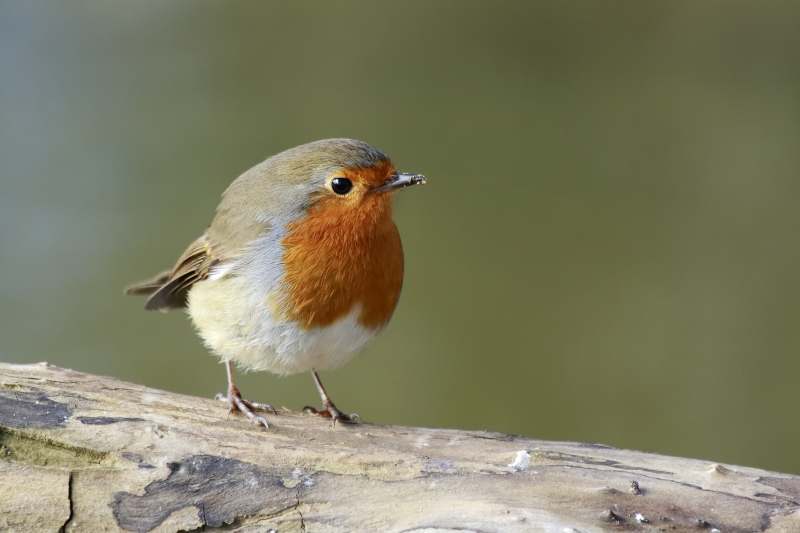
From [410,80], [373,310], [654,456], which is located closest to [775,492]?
[654,456]

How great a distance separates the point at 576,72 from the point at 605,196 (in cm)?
142

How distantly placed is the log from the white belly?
45 centimetres

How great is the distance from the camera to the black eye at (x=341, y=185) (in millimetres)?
3537

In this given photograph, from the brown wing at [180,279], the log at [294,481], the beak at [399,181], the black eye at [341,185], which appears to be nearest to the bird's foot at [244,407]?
the log at [294,481]

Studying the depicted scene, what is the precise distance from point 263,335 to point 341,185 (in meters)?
0.82

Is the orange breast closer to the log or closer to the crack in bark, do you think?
the log

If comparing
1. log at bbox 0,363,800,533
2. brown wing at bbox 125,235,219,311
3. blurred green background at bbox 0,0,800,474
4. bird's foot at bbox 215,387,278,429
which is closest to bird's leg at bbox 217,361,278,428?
bird's foot at bbox 215,387,278,429

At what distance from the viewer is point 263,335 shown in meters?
3.40

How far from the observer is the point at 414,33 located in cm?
773

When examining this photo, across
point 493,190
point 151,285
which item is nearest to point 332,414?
point 151,285

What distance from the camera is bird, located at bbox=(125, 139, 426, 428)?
11.1ft

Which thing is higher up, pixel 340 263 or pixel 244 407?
pixel 340 263

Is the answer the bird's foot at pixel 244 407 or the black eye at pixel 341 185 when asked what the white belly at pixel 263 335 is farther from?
the black eye at pixel 341 185

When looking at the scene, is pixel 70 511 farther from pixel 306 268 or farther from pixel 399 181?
pixel 399 181
